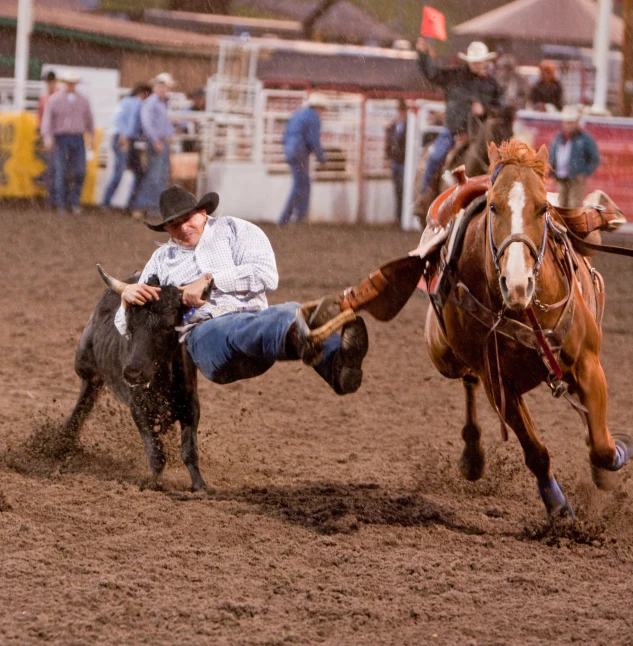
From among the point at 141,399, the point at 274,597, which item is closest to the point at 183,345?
the point at 141,399

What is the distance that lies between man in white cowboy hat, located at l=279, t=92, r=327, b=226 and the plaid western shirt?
10809mm

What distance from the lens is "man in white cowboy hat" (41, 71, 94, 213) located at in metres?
16.1

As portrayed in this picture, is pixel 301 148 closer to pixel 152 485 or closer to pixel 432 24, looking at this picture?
pixel 432 24

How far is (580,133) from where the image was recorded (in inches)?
555

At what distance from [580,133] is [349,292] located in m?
10.2

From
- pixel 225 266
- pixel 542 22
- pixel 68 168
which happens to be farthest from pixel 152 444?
pixel 542 22

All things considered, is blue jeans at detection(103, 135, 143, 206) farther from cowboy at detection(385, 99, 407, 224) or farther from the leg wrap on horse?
the leg wrap on horse

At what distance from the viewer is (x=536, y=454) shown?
4645 mm

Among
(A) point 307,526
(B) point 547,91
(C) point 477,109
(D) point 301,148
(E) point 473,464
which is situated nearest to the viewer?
(A) point 307,526

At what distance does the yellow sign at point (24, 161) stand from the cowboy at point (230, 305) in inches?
506

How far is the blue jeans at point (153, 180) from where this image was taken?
16.3 m

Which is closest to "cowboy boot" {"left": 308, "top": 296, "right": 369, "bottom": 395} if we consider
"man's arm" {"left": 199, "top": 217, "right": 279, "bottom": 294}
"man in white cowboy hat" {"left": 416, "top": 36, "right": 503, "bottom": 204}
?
"man's arm" {"left": 199, "top": 217, "right": 279, "bottom": 294}

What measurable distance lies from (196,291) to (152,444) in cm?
84

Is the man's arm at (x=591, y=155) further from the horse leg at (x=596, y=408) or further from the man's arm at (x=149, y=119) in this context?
the horse leg at (x=596, y=408)
